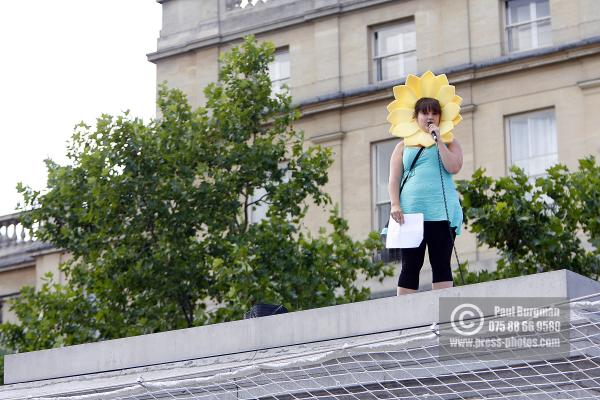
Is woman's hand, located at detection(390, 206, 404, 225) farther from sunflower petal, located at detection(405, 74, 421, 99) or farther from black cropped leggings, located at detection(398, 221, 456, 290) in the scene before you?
sunflower petal, located at detection(405, 74, 421, 99)

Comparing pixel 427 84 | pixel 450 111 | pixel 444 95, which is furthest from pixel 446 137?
pixel 427 84

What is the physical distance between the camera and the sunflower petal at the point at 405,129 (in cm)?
1189

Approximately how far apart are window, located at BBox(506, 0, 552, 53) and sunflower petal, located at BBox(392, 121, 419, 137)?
63.2 ft

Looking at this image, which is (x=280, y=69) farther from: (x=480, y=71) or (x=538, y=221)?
(x=538, y=221)

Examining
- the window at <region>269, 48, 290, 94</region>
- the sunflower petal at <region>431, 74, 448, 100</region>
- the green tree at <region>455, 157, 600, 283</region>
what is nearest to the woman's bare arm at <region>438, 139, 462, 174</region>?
the sunflower petal at <region>431, 74, 448, 100</region>

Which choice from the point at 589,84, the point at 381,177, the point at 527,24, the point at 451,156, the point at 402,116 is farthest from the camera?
the point at 381,177

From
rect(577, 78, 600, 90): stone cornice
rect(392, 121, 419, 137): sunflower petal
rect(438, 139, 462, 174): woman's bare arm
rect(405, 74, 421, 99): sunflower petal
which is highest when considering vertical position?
rect(577, 78, 600, 90): stone cornice

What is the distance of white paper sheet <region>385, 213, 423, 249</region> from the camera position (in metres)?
11.6

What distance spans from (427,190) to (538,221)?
1263 centimetres

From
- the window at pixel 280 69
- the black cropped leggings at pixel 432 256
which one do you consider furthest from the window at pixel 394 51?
the black cropped leggings at pixel 432 256

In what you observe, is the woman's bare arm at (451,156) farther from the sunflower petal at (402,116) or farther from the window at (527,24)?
the window at (527,24)

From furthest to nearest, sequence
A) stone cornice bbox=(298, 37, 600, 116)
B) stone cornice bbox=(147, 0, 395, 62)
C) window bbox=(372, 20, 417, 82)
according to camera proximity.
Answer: stone cornice bbox=(147, 0, 395, 62)
window bbox=(372, 20, 417, 82)
stone cornice bbox=(298, 37, 600, 116)

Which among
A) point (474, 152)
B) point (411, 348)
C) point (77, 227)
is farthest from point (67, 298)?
point (411, 348)

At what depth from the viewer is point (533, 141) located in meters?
30.6
